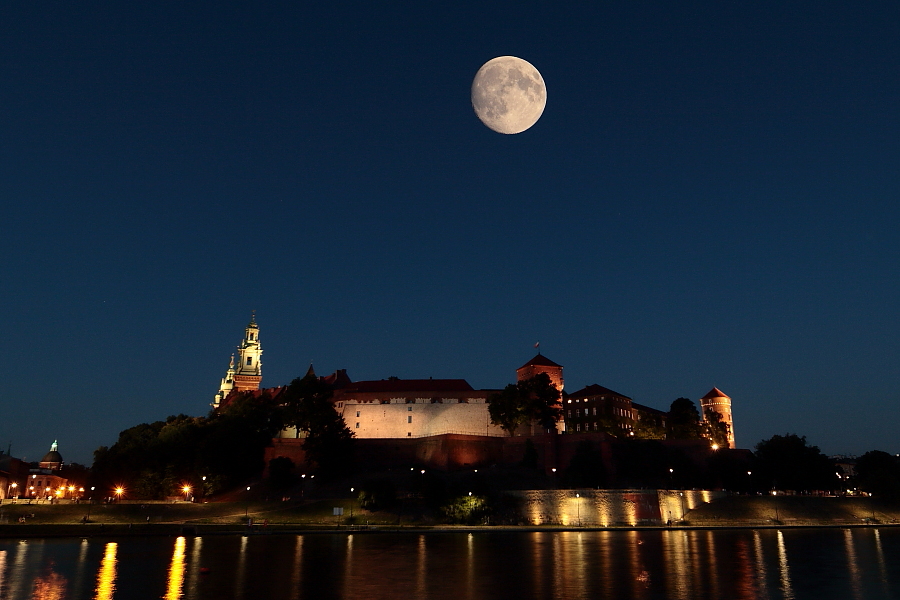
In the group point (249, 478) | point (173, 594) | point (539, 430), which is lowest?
point (173, 594)

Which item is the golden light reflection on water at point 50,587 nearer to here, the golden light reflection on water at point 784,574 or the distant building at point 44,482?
the golden light reflection on water at point 784,574

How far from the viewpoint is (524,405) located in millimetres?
71062

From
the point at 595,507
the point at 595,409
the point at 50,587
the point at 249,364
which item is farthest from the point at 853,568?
the point at 249,364

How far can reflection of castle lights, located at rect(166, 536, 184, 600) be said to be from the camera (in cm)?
2091

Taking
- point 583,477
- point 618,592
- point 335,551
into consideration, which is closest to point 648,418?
point 583,477

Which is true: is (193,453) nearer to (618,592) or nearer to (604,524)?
(604,524)

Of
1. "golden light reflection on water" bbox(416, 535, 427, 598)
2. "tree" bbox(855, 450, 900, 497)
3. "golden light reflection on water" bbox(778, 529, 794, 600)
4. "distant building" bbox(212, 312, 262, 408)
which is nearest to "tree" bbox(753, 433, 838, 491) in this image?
"tree" bbox(855, 450, 900, 497)

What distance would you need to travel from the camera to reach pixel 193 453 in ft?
223

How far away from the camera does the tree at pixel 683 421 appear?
3152 inches

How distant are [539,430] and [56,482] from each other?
71.6 meters

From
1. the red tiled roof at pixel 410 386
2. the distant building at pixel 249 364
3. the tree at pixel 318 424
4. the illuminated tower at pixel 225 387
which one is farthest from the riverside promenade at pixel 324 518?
the illuminated tower at pixel 225 387

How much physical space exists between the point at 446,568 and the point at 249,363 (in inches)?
3505

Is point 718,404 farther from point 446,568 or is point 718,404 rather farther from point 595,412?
point 446,568

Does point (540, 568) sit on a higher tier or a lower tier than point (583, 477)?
lower
